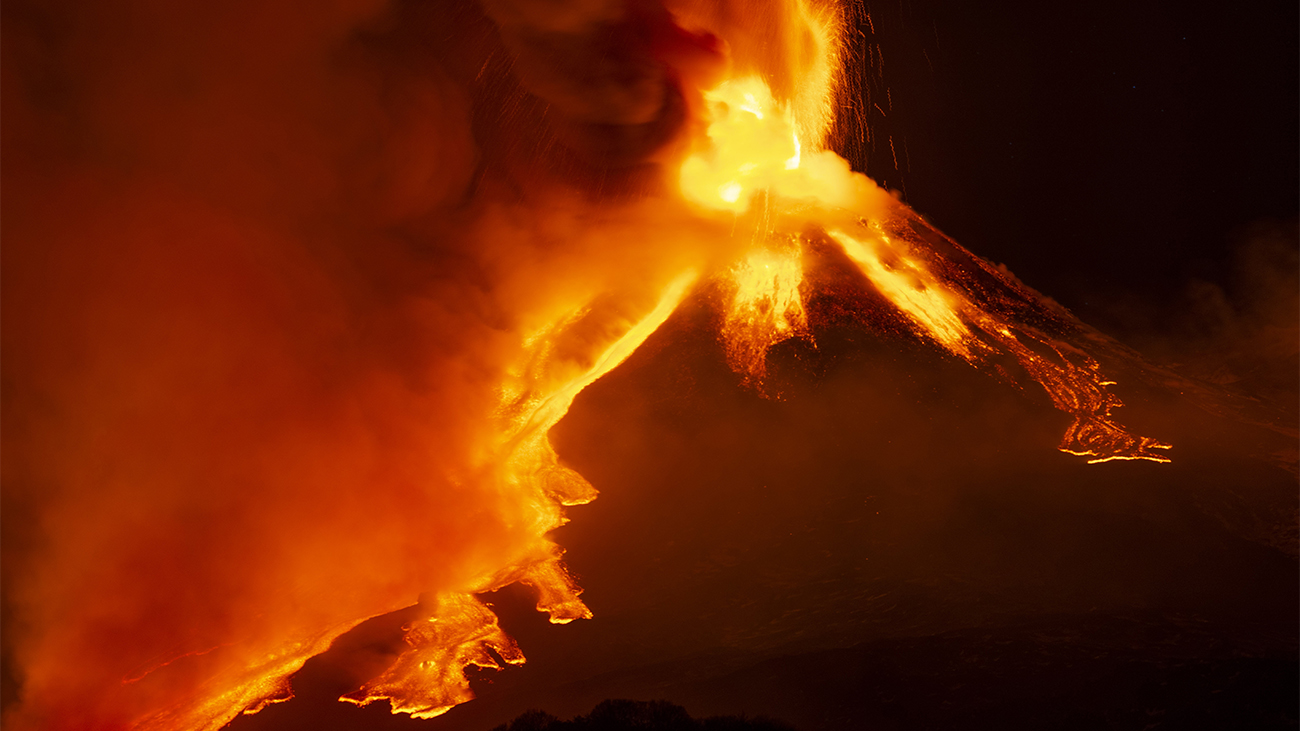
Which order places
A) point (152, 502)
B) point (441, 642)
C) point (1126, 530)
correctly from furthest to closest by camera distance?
point (152, 502) → point (1126, 530) → point (441, 642)

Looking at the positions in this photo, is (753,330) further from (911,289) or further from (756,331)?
(911,289)

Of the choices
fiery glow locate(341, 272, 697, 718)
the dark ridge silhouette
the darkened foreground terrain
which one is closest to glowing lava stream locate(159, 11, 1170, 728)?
fiery glow locate(341, 272, 697, 718)

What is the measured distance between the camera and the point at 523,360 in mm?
7875

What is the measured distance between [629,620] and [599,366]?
323cm

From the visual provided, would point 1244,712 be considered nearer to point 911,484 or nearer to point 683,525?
point 911,484

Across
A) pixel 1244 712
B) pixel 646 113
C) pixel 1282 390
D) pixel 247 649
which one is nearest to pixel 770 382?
pixel 646 113

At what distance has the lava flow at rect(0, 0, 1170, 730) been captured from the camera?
5.27 meters

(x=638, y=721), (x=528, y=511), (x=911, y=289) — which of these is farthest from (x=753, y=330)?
(x=638, y=721)

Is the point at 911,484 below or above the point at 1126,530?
above

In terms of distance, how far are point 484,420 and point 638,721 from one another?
160 inches

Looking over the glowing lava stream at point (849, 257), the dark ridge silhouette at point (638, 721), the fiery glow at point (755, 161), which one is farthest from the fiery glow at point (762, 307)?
the dark ridge silhouette at point (638, 721)

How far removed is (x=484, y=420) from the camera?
7324 millimetres

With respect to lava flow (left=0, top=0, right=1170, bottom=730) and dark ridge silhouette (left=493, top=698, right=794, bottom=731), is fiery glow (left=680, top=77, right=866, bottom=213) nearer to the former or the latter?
lava flow (left=0, top=0, right=1170, bottom=730)

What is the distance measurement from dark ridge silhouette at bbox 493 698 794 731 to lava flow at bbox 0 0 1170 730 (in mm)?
655
